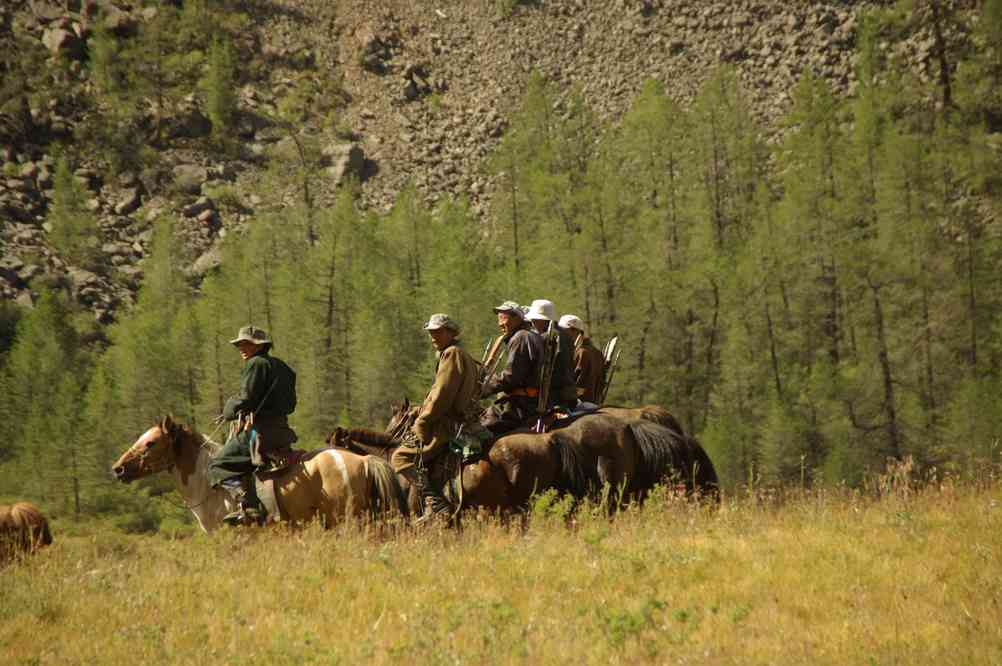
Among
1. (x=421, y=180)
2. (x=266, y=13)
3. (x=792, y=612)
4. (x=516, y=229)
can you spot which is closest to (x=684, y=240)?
(x=516, y=229)

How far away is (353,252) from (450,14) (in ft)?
174

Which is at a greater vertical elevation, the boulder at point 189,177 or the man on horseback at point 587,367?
the boulder at point 189,177

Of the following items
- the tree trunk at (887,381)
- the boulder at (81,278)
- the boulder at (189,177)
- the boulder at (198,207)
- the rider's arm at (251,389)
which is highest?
the boulder at (189,177)

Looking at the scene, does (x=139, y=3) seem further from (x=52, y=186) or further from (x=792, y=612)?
(x=792, y=612)

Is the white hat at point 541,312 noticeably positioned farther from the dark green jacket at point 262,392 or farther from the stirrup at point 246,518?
the stirrup at point 246,518

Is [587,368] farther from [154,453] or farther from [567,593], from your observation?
[567,593]

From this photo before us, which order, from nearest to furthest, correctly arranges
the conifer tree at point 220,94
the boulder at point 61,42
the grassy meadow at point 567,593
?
1. the grassy meadow at point 567,593
2. the conifer tree at point 220,94
3. the boulder at point 61,42

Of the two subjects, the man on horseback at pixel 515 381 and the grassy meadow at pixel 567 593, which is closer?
the grassy meadow at pixel 567 593

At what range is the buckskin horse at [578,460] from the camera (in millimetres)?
10422

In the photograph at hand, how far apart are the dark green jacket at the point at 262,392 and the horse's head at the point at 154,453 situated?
956 millimetres

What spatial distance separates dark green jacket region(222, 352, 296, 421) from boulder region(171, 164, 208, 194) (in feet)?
193

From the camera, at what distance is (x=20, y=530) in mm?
11859

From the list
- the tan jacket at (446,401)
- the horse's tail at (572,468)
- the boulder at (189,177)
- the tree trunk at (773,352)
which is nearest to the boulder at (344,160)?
the boulder at (189,177)

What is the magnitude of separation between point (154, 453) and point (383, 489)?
3.16 meters
